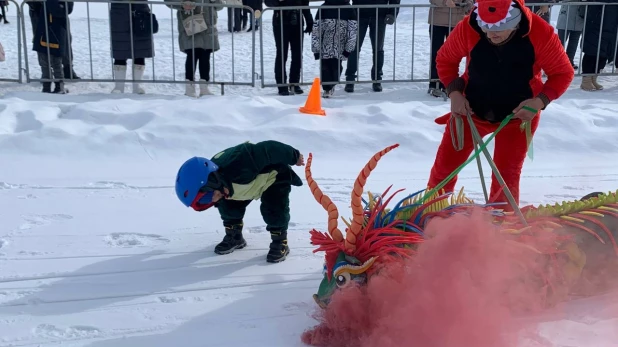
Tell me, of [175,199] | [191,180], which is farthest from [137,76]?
[191,180]

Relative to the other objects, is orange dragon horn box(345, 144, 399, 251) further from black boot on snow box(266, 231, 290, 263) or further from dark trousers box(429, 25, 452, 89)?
dark trousers box(429, 25, 452, 89)

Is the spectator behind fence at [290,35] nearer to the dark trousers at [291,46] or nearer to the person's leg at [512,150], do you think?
the dark trousers at [291,46]

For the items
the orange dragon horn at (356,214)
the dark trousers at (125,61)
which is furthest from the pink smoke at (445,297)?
the dark trousers at (125,61)

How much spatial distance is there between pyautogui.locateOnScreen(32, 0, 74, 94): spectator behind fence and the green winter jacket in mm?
4482

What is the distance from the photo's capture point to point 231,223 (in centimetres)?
386

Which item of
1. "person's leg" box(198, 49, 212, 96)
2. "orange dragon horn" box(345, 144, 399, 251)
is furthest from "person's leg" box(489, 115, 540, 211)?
"person's leg" box(198, 49, 212, 96)

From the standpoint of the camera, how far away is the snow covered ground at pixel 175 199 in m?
3.08

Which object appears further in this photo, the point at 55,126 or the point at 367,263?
the point at 55,126

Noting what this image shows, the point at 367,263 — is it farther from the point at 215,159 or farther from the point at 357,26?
the point at 357,26

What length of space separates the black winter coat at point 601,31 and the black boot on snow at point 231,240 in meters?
5.95

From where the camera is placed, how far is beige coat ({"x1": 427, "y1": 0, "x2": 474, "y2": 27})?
303 inches

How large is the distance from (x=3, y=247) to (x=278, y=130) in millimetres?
→ 2735

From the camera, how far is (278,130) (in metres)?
6.09

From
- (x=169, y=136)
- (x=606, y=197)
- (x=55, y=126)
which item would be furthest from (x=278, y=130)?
(x=606, y=197)
